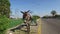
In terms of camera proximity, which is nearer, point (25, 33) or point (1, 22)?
point (1, 22)

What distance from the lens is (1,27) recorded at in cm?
1141

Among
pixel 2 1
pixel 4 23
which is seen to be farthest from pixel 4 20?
pixel 2 1

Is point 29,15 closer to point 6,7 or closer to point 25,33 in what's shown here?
point 25,33

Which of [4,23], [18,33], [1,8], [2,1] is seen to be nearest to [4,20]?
[4,23]

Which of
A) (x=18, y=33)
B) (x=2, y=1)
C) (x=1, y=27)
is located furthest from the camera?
(x=2, y=1)

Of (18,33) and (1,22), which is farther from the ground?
(1,22)

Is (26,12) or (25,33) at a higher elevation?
(26,12)

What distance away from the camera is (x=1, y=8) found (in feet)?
143

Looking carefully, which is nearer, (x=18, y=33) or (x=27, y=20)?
(x=18, y=33)

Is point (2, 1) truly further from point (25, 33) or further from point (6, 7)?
point (25, 33)

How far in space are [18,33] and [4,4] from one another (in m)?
29.8

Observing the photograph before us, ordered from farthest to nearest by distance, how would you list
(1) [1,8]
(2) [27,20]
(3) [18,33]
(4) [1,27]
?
(1) [1,8] < (2) [27,20] < (3) [18,33] < (4) [1,27]

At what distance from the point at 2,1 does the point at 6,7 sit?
1.57 meters

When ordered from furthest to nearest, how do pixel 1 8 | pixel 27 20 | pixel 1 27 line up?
pixel 1 8 → pixel 27 20 → pixel 1 27
